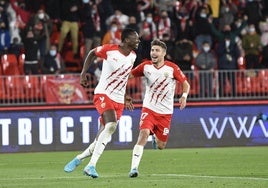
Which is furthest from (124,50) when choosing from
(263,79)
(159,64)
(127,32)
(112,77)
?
(263,79)

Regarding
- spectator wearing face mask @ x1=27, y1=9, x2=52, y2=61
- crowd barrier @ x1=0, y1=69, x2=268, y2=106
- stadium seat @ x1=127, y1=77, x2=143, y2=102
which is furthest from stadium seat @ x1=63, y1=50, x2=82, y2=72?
stadium seat @ x1=127, y1=77, x2=143, y2=102

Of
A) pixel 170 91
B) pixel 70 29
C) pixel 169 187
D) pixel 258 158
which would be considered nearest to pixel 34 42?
pixel 70 29

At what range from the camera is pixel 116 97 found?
632 inches

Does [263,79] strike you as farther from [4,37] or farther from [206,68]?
[4,37]

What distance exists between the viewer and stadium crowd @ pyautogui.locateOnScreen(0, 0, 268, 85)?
28453 mm

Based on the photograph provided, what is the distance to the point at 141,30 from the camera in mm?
29688

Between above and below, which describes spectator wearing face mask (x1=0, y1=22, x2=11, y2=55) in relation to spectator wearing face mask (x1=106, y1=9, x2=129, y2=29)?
below

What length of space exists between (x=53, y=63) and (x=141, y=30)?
10.5 ft

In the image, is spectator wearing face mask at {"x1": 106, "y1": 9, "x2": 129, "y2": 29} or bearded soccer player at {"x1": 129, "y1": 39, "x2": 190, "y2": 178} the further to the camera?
spectator wearing face mask at {"x1": 106, "y1": 9, "x2": 129, "y2": 29}

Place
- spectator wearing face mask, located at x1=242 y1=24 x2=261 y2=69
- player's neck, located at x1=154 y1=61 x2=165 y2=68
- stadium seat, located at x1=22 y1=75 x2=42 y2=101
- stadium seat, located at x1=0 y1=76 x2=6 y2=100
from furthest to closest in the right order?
spectator wearing face mask, located at x1=242 y1=24 x2=261 y2=69 → stadium seat, located at x1=22 y1=75 x2=42 y2=101 → stadium seat, located at x1=0 y1=76 x2=6 y2=100 → player's neck, located at x1=154 y1=61 x2=165 y2=68

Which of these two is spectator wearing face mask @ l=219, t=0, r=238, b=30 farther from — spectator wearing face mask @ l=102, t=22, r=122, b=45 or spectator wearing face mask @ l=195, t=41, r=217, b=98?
spectator wearing face mask @ l=102, t=22, r=122, b=45

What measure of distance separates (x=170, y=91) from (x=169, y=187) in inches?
145

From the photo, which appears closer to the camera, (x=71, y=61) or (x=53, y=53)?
(x=53, y=53)

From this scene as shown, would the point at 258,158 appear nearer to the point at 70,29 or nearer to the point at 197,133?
the point at 197,133
